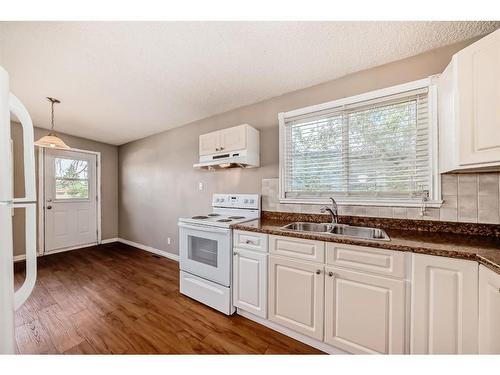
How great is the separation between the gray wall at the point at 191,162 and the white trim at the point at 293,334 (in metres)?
1.28

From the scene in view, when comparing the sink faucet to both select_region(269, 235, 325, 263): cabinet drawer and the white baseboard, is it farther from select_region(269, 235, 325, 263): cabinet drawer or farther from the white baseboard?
the white baseboard

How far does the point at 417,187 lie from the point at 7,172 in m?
2.41

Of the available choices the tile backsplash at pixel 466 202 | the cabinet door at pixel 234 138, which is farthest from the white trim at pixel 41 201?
the tile backsplash at pixel 466 202

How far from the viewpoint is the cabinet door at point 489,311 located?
90 cm

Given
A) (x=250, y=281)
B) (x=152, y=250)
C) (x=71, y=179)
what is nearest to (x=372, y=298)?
(x=250, y=281)

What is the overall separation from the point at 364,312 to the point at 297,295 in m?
0.44

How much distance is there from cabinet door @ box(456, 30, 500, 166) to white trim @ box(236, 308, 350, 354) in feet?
4.88

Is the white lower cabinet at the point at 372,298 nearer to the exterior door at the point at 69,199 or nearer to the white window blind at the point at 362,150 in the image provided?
the white window blind at the point at 362,150

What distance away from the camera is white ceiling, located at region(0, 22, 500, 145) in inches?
53.5

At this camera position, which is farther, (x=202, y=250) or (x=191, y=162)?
(x=191, y=162)

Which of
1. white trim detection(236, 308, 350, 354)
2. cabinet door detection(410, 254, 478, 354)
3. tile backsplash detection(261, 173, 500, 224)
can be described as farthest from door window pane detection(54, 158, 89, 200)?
cabinet door detection(410, 254, 478, 354)

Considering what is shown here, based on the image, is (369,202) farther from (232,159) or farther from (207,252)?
(207,252)

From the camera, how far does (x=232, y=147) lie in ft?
7.56
